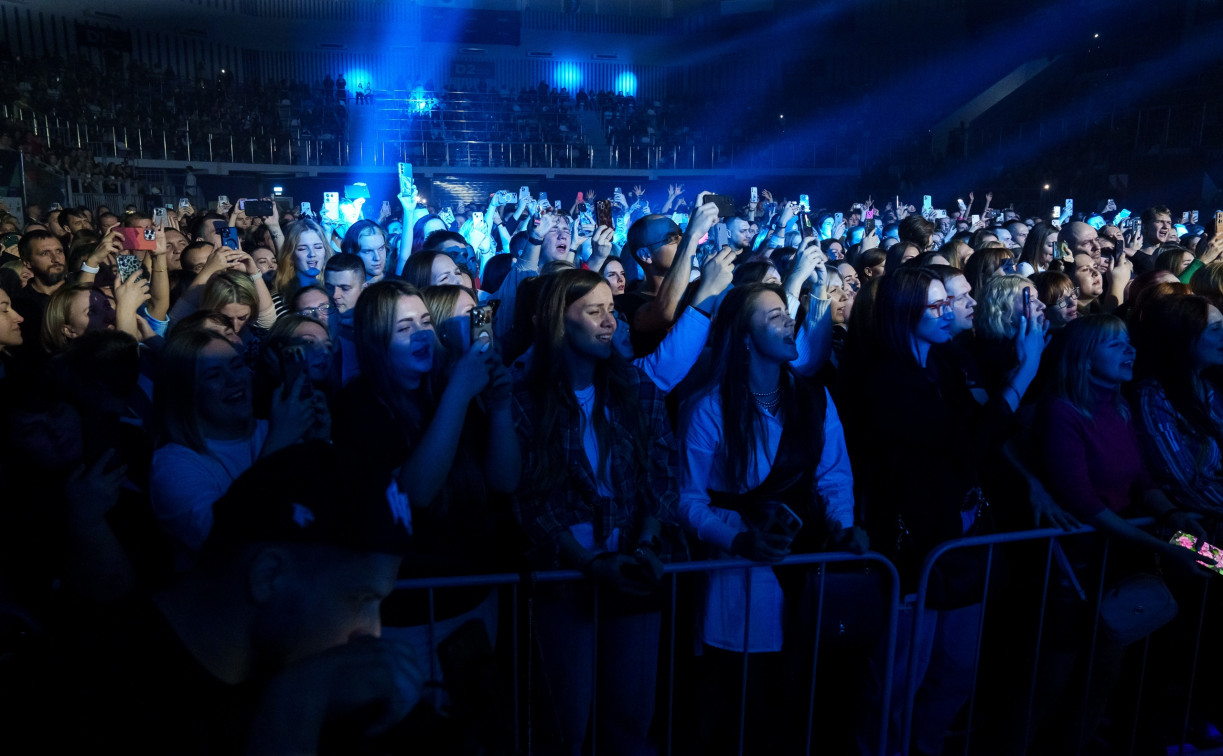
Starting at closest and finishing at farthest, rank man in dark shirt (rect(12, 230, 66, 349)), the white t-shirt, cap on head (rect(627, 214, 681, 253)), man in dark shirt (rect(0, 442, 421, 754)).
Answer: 1. man in dark shirt (rect(0, 442, 421, 754))
2. the white t-shirt
3. cap on head (rect(627, 214, 681, 253))
4. man in dark shirt (rect(12, 230, 66, 349))

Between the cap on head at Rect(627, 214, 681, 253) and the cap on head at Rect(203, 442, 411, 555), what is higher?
the cap on head at Rect(627, 214, 681, 253)

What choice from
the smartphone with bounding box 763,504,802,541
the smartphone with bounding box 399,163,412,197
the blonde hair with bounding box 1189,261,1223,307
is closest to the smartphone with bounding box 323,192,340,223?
the smartphone with bounding box 399,163,412,197

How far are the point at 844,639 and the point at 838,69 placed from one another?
25889 millimetres

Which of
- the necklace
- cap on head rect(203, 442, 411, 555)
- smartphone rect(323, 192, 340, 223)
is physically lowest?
the necklace

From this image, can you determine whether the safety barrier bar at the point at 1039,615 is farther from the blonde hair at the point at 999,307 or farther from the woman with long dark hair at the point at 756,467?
the blonde hair at the point at 999,307

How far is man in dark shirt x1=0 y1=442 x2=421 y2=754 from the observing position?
1013 mm

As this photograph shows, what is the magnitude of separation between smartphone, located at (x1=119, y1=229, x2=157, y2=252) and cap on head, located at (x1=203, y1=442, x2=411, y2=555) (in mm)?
4347

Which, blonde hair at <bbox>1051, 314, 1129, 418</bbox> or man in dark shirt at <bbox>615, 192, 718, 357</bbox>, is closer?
blonde hair at <bbox>1051, 314, 1129, 418</bbox>

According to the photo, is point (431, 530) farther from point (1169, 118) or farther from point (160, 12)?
point (160, 12)

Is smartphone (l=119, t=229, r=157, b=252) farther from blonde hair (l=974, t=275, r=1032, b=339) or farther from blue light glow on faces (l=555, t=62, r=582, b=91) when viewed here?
blue light glow on faces (l=555, t=62, r=582, b=91)

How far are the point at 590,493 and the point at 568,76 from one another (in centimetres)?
2669

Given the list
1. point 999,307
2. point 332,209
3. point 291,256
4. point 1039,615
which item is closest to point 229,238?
point 291,256

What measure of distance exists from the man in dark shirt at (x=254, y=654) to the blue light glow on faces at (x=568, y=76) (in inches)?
1079

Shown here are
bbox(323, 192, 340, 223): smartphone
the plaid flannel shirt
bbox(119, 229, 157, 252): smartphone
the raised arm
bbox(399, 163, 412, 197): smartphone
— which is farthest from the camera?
bbox(323, 192, 340, 223): smartphone
